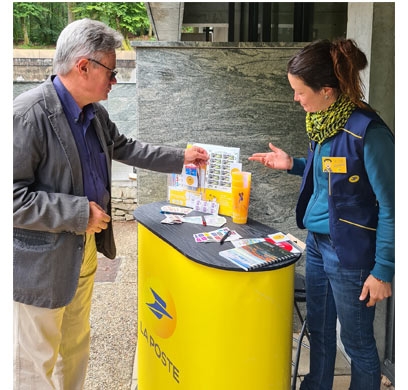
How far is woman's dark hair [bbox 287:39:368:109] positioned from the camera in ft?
5.36

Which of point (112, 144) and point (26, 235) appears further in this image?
→ point (112, 144)

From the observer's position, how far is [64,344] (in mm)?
2107

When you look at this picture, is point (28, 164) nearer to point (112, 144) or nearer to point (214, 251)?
point (112, 144)

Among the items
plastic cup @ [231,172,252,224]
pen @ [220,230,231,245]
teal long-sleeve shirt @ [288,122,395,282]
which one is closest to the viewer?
teal long-sleeve shirt @ [288,122,395,282]

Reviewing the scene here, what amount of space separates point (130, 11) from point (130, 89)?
10.5 m

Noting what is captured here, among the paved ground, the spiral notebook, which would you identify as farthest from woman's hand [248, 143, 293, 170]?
the paved ground

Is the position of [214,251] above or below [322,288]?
above

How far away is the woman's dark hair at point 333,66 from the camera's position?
1.63 metres

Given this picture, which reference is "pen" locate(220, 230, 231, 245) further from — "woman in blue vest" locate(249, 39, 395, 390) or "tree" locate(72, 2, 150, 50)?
"tree" locate(72, 2, 150, 50)

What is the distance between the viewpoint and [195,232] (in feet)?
6.59

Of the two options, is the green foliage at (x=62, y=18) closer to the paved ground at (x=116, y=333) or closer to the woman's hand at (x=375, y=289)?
the paved ground at (x=116, y=333)

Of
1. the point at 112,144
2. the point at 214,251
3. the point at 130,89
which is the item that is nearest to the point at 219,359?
the point at 214,251

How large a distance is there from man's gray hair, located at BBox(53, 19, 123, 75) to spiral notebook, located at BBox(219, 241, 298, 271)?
1.00 metres

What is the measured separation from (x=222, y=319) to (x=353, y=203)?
70 cm
